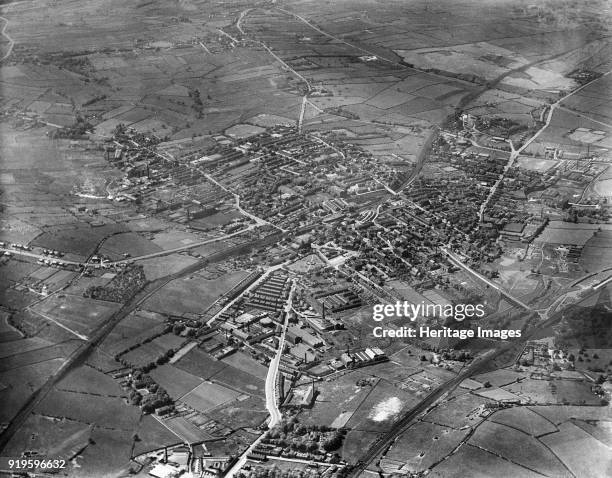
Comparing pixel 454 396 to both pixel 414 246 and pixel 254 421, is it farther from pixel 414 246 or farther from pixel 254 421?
pixel 414 246

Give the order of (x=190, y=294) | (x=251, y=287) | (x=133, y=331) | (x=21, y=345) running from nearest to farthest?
(x=21, y=345), (x=133, y=331), (x=190, y=294), (x=251, y=287)

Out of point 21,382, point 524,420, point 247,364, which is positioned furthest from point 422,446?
point 21,382

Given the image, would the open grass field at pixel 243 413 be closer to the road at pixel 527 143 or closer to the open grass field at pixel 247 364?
the open grass field at pixel 247 364

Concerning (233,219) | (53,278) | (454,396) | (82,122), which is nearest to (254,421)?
(454,396)

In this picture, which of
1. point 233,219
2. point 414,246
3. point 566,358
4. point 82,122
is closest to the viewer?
point 566,358

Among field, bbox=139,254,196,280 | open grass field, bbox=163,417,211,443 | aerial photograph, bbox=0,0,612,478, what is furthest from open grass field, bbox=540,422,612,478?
field, bbox=139,254,196,280

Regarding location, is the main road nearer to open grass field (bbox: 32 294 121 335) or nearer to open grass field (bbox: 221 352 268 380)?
open grass field (bbox: 32 294 121 335)

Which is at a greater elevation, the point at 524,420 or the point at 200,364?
the point at 524,420

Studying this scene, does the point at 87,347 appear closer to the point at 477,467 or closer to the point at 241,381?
the point at 241,381
